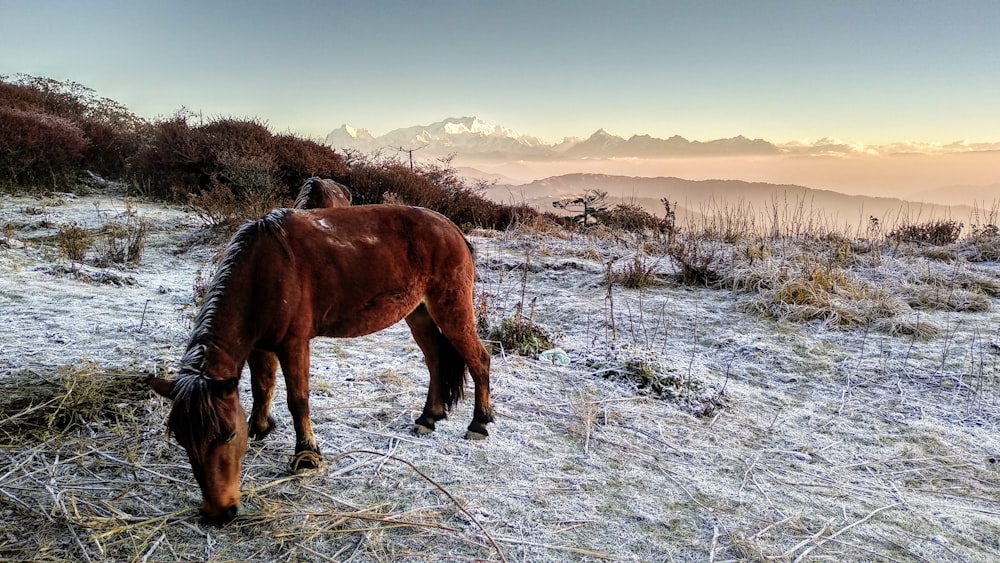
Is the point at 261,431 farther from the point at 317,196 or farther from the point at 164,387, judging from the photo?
the point at 317,196

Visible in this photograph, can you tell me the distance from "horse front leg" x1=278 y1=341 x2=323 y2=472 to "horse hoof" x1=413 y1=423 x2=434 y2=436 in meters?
0.66

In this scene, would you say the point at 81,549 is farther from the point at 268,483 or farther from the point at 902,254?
the point at 902,254

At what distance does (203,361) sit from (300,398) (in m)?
0.62

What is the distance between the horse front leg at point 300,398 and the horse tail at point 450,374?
2.92 feet

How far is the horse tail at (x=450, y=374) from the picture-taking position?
3.49m

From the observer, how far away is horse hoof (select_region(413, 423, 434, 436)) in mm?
3415

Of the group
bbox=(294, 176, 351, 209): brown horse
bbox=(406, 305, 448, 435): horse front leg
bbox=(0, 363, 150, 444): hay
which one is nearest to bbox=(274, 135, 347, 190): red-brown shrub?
bbox=(294, 176, 351, 209): brown horse

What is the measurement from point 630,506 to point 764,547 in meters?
0.63

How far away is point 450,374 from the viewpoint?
3527 millimetres

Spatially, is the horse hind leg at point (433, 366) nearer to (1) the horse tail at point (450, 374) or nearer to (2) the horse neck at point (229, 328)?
(1) the horse tail at point (450, 374)

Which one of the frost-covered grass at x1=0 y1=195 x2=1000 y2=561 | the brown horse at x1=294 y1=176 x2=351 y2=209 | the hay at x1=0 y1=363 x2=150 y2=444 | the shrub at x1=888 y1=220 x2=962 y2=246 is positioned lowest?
the frost-covered grass at x1=0 y1=195 x2=1000 y2=561

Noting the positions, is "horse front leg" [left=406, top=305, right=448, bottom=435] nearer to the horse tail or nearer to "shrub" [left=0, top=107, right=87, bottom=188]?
the horse tail

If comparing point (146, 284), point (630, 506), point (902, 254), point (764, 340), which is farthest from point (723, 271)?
point (146, 284)

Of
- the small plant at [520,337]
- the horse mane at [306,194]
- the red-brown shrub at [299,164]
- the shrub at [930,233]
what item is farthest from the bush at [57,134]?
the shrub at [930,233]
